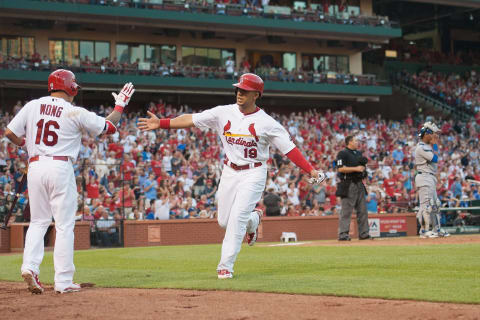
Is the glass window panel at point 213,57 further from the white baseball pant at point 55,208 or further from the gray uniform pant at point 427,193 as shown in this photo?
the white baseball pant at point 55,208

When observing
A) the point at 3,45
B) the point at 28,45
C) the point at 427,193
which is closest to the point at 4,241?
the point at 427,193

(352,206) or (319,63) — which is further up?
(319,63)

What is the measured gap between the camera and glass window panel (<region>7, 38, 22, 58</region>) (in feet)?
116

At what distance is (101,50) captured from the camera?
37.8 metres

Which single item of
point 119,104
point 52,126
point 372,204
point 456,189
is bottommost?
point 372,204

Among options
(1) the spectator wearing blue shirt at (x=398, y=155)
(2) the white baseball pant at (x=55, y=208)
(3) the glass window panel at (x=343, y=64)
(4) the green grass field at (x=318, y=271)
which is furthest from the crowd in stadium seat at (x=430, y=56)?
(2) the white baseball pant at (x=55, y=208)

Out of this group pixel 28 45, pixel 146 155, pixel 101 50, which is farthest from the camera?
pixel 101 50

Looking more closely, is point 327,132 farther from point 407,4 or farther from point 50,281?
point 50,281

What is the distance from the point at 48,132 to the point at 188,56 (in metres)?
32.6

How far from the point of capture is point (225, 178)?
8.76m

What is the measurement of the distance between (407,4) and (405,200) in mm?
26825

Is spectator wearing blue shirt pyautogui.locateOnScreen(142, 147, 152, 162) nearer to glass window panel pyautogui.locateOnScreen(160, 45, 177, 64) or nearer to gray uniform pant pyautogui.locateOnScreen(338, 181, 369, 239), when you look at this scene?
gray uniform pant pyautogui.locateOnScreen(338, 181, 369, 239)

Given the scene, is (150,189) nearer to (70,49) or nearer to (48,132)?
(48,132)

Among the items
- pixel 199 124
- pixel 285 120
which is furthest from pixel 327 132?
pixel 199 124
